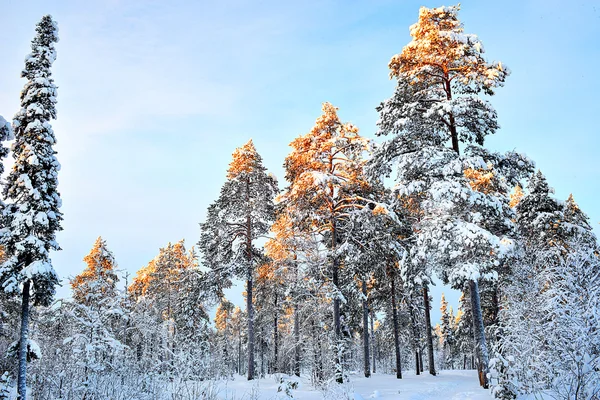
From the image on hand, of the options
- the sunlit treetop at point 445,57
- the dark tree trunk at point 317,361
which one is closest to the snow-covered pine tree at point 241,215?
the dark tree trunk at point 317,361

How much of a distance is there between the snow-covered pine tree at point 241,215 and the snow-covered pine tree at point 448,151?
8.71 metres

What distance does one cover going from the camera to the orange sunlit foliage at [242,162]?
920 inches

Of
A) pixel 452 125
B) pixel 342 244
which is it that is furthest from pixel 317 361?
pixel 452 125

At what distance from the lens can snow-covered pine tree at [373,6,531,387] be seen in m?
13.8

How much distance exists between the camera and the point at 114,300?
1633 cm

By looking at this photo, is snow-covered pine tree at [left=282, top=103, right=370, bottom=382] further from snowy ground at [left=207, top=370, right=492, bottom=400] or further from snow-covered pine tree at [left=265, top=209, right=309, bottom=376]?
snowy ground at [left=207, top=370, right=492, bottom=400]

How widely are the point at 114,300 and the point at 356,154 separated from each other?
40.8ft

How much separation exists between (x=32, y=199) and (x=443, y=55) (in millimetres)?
17177

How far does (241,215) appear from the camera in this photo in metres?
23.1

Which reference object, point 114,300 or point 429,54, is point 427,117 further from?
point 114,300

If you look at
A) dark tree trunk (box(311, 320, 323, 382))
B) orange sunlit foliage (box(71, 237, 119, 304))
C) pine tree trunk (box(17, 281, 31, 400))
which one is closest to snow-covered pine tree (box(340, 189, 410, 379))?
dark tree trunk (box(311, 320, 323, 382))

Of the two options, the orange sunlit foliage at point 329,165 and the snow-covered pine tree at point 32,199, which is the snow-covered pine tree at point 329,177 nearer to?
the orange sunlit foliage at point 329,165

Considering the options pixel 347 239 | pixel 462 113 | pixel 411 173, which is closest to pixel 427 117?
pixel 462 113

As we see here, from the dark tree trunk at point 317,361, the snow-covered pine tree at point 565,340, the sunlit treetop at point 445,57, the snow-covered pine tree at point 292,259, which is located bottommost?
the dark tree trunk at point 317,361
